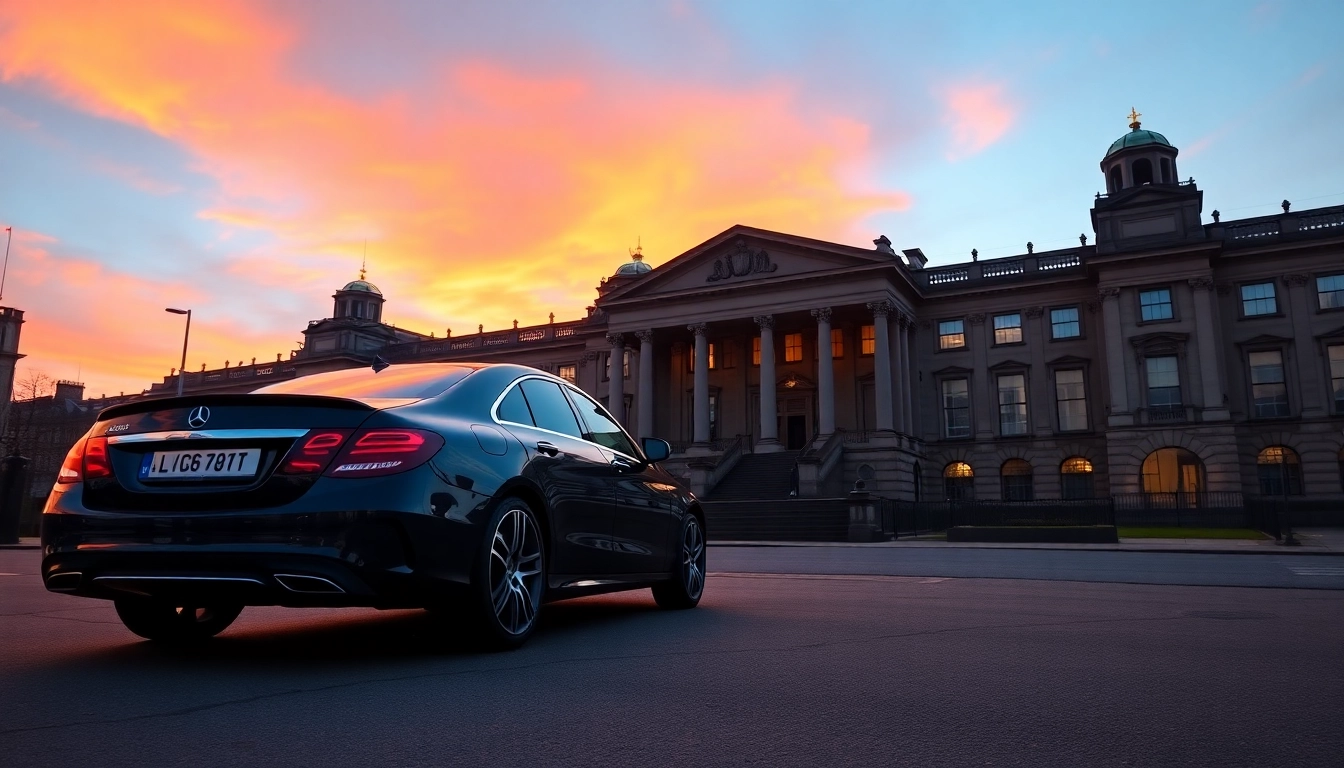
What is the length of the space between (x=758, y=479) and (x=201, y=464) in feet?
123

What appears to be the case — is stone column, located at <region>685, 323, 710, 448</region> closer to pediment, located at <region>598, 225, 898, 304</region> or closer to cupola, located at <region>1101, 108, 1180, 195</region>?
pediment, located at <region>598, 225, 898, 304</region>

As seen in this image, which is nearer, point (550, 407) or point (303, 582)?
point (303, 582)

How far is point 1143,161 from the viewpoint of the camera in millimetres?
50469

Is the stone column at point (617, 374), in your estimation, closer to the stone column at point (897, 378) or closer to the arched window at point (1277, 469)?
the stone column at point (897, 378)

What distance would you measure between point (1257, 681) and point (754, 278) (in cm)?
4356

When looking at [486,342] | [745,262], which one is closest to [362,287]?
[486,342]

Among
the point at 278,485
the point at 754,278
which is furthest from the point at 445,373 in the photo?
the point at 754,278

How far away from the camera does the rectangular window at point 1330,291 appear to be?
42969 mm

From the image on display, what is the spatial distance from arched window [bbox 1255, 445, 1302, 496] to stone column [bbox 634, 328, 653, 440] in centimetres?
2874

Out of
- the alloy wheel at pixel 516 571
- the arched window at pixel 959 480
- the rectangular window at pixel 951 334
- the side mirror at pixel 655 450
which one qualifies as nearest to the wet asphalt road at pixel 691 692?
the alloy wheel at pixel 516 571

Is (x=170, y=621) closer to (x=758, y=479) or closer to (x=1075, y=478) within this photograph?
(x=758, y=479)

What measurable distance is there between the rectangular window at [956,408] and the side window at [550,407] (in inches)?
1776

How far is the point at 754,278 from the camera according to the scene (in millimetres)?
47438

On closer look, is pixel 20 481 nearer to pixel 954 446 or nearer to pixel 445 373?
pixel 445 373
